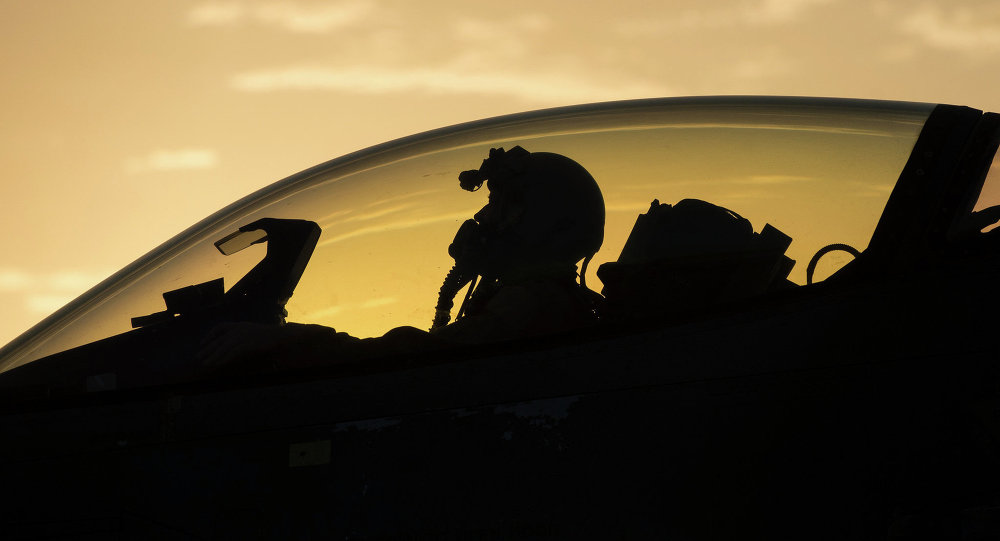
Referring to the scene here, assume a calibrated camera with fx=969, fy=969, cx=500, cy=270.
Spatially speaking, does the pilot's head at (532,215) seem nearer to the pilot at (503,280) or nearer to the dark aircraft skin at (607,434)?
the pilot at (503,280)

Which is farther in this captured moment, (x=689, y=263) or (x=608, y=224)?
(x=608, y=224)

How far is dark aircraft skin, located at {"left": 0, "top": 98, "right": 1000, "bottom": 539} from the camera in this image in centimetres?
206

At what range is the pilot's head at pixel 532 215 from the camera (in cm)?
269

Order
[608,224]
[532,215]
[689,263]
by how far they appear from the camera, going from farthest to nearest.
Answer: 1. [532,215]
2. [608,224]
3. [689,263]

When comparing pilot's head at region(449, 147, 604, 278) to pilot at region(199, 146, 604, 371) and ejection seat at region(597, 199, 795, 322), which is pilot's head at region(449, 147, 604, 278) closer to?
pilot at region(199, 146, 604, 371)

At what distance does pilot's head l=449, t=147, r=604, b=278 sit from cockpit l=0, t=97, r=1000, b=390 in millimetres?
44

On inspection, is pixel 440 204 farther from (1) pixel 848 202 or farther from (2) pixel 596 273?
(1) pixel 848 202

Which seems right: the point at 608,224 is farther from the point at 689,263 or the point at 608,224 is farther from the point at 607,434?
the point at 607,434

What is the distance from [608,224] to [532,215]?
0.25 metres

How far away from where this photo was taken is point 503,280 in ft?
8.90

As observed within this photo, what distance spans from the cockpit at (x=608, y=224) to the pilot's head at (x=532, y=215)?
0.04 meters

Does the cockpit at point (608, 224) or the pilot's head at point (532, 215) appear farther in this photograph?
the pilot's head at point (532, 215)

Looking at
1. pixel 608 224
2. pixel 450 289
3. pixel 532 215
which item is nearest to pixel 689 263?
pixel 608 224

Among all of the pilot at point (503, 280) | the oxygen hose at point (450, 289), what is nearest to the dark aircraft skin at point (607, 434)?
the pilot at point (503, 280)
